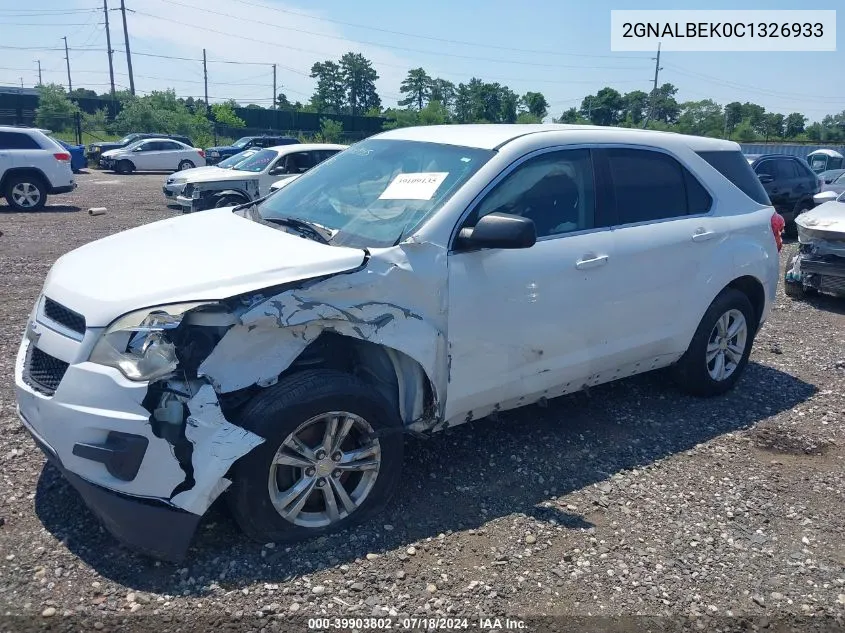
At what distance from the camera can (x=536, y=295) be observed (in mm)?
3777

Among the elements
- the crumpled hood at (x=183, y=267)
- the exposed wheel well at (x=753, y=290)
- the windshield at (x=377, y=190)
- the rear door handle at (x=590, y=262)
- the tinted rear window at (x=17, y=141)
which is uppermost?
the tinted rear window at (x=17, y=141)

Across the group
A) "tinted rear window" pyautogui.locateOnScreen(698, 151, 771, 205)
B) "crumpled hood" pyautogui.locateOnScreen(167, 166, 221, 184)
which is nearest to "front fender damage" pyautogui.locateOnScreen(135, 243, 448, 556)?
"tinted rear window" pyautogui.locateOnScreen(698, 151, 771, 205)

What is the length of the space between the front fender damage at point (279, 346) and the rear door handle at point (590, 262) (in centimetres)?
94

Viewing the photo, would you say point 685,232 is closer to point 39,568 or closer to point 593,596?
point 593,596

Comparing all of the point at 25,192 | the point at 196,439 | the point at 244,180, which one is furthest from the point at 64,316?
the point at 25,192

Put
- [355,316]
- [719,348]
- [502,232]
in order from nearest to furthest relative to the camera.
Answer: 1. [355,316]
2. [502,232]
3. [719,348]

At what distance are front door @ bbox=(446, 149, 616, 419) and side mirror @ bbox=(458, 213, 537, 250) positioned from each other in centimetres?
16

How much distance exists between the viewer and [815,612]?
3023 mm

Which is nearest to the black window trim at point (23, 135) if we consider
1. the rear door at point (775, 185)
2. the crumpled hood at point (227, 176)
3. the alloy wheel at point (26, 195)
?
the alloy wheel at point (26, 195)

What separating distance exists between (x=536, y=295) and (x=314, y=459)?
57.2 inches

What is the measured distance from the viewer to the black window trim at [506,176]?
11.6 ft

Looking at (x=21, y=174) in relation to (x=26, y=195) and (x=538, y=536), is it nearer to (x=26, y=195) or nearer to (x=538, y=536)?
(x=26, y=195)

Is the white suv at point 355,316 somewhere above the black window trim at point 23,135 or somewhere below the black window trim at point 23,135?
below

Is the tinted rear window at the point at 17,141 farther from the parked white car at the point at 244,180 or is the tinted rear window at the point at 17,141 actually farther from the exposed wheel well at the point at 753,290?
the exposed wheel well at the point at 753,290
